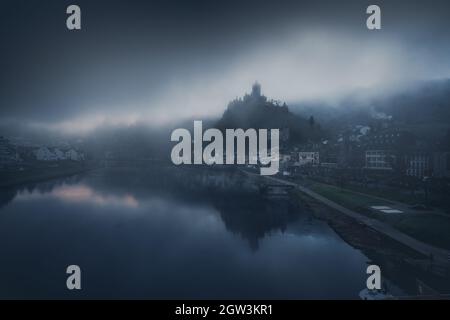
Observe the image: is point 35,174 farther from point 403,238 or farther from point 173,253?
point 403,238

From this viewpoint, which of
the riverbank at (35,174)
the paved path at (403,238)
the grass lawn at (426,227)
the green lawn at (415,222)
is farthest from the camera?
the riverbank at (35,174)

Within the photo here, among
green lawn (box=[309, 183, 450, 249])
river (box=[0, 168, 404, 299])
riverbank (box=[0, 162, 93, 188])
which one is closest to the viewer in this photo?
river (box=[0, 168, 404, 299])

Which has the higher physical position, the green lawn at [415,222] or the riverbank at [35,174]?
the riverbank at [35,174]

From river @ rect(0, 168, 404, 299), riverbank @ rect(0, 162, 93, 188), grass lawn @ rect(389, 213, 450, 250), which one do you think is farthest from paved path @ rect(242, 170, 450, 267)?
riverbank @ rect(0, 162, 93, 188)

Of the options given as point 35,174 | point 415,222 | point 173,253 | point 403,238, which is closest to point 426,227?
point 415,222

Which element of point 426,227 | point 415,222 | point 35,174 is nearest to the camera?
point 426,227

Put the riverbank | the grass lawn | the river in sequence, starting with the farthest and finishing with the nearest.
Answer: the riverbank, the grass lawn, the river

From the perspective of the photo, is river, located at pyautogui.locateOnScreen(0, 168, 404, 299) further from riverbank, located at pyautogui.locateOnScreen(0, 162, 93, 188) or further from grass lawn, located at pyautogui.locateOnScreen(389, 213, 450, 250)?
riverbank, located at pyautogui.locateOnScreen(0, 162, 93, 188)

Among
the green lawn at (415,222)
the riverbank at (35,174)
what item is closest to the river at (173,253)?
the green lawn at (415,222)

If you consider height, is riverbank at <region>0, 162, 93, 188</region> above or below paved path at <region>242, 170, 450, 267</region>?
above

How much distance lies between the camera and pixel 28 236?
12922 millimetres

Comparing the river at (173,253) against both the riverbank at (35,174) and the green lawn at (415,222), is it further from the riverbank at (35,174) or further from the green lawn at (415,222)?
the riverbank at (35,174)

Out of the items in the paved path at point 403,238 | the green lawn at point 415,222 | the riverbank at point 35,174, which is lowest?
the paved path at point 403,238
